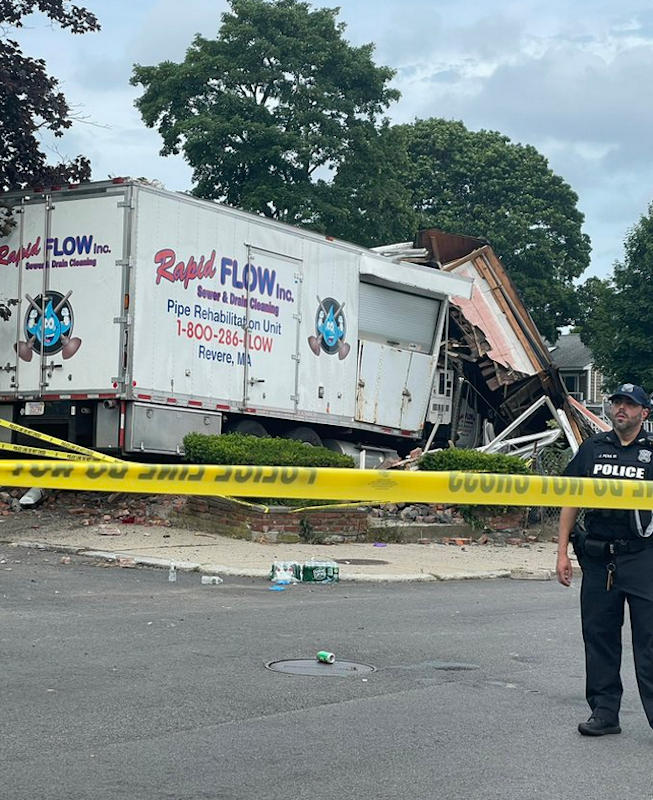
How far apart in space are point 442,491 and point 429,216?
157 feet

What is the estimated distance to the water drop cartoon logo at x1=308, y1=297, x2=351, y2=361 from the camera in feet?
61.8

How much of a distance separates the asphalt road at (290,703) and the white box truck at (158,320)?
503cm

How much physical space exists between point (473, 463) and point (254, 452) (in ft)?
12.6

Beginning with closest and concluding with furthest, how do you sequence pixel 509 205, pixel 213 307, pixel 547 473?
1. pixel 213 307
2. pixel 547 473
3. pixel 509 205

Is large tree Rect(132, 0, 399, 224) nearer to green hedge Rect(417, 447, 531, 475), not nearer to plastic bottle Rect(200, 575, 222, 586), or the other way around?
green hedge Rect(417, 447, 531, 475)

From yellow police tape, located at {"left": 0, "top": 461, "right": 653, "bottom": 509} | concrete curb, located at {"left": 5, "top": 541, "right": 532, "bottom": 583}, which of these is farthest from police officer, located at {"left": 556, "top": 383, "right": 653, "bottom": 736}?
concrete curb, located at {"left": 5, "top": 541, "right": 532, "bottom": 583}

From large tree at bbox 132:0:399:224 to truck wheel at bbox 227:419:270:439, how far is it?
22.6 m

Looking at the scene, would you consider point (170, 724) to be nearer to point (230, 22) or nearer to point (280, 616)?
point (280, 616)

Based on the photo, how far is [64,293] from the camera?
53.3ft

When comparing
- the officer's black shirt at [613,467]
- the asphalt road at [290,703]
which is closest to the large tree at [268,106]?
the asphalt road at [290,703]

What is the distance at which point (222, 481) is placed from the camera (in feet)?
18.4

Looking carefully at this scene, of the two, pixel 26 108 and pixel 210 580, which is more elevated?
pixel 26 108

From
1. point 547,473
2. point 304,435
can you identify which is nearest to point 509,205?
point 547,473

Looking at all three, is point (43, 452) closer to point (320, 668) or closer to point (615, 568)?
point (320, 668)
